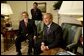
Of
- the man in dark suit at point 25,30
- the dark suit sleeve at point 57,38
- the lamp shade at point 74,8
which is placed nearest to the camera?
the lamp shade at point 74,8

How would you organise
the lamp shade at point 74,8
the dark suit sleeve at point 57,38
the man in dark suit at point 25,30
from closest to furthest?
1. the lamp shade at point 74,8
2. the dark suit sleeve at point 57,38
3. the man in dark suit at point 25,30

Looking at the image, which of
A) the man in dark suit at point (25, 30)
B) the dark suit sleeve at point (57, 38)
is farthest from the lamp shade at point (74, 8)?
the man in dark suit at point (25, 30)

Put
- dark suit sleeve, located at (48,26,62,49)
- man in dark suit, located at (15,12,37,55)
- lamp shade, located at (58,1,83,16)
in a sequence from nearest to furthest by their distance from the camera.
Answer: lamp shade, located at (58,1,83,16) < dark suit sleeve, located at (48,26,62,49) < man in dark suit, located at (15,12,37,55)

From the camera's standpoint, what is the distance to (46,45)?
2.84 meters

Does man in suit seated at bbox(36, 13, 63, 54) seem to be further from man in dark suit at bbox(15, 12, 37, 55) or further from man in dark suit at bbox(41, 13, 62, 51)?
man in dark suit at bbox(15, 12, 37, 55)

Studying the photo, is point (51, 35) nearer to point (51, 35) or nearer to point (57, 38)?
point (51, 35)

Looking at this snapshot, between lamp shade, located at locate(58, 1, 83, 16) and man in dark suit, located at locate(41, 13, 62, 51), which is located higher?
lamp shade, located at locate(58, 1, 83, 16)

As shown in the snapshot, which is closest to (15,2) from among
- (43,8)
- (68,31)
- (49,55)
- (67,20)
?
(43,8)

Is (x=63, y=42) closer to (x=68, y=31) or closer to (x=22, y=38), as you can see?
(x=68, y=31)

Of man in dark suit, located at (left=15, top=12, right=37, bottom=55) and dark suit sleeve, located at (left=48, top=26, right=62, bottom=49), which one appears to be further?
man in dark suit, located at (left=15, top=12, right=37, bottom=55)

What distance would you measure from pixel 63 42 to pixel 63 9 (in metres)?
1.63

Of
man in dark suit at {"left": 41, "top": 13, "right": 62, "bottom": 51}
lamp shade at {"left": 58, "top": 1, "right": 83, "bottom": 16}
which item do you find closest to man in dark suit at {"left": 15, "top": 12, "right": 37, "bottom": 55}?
man in dark suit at {"left": 41, "top": 13, "right": 62, "bottom": 51}

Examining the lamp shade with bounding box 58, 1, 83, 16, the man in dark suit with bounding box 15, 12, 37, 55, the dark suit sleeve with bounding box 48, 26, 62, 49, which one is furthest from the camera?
the man in dark suit with bounding box 15, 12, 37, 55

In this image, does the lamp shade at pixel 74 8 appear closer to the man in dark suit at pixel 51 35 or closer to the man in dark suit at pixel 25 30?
the man in dark suit at pixel 51 35
